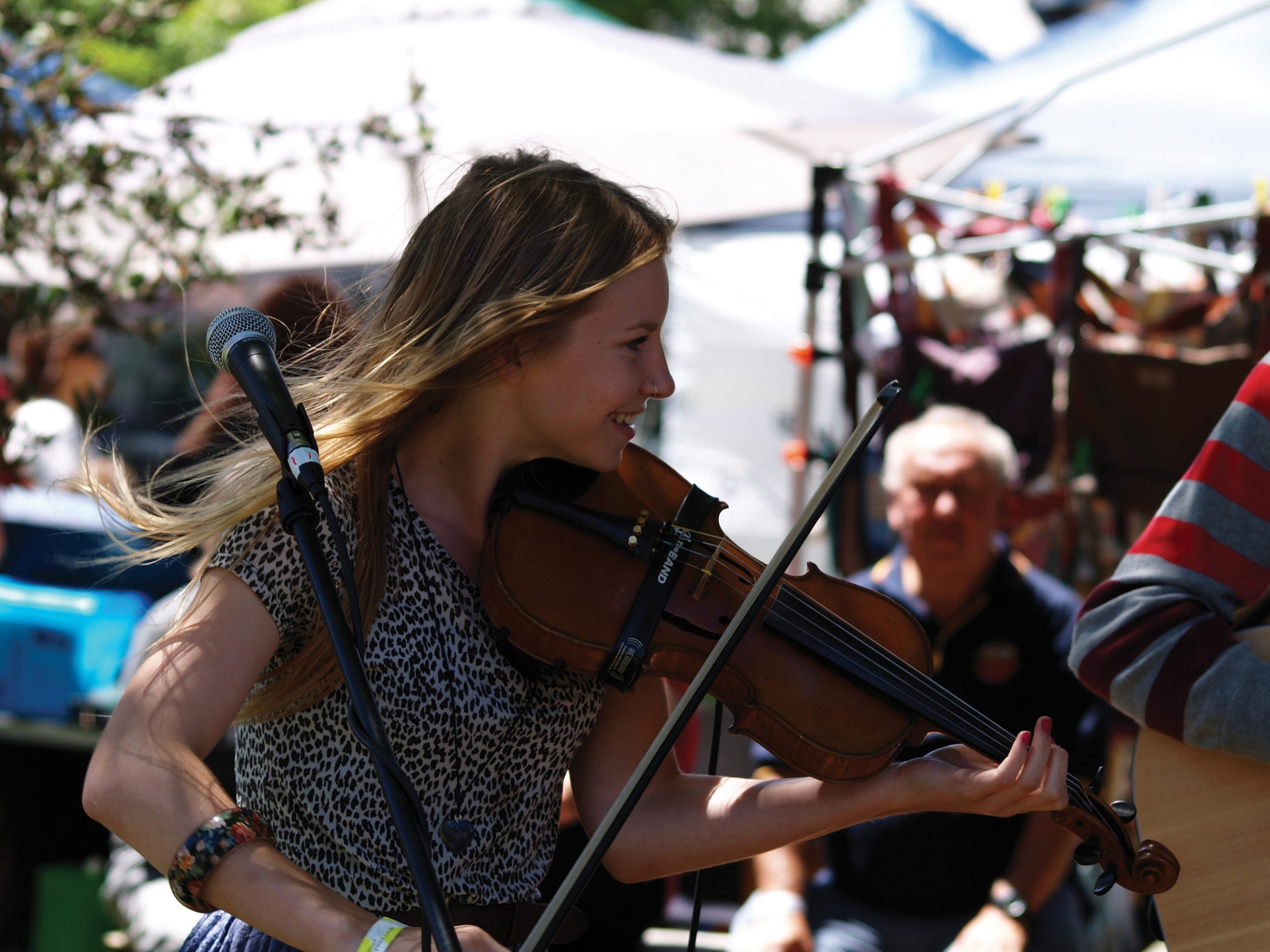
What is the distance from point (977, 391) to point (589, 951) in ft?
6.39

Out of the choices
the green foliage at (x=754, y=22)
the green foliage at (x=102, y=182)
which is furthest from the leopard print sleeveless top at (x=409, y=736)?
the green foliage at (x=754, y=22)

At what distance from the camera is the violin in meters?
1.39

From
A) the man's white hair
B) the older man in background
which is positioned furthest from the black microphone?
the man's white hair

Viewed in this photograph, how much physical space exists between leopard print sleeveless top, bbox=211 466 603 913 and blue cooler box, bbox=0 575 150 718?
2.14 metres

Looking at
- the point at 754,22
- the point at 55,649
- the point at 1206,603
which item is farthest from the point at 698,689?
the point at 754,22

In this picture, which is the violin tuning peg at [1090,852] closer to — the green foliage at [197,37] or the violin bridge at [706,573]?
the violin bridge at [706,573]

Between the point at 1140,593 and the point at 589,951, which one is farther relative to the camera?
the point at 589,951

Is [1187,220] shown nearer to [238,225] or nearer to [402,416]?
[238,225]

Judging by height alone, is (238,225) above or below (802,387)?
above

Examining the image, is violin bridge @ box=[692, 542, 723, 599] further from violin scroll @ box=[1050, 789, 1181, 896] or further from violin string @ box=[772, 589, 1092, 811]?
violin scroll @ box=[1050, 789, 1181, 896]

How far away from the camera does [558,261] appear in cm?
139

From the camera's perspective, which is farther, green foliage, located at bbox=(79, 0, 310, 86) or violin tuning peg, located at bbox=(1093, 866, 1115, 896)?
green foliage, located at bbox=(79, 0, 310, 86)

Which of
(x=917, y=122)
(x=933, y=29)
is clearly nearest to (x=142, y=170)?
(x=917, y=122)

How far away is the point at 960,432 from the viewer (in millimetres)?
3174
